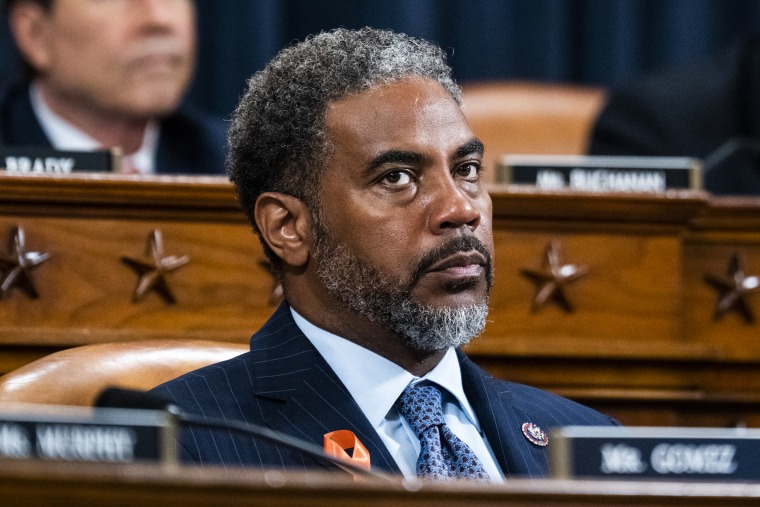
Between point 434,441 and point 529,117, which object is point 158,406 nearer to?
point 434,441

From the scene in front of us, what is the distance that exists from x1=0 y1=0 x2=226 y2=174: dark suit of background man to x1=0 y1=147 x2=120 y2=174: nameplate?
79cm

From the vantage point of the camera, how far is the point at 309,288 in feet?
5.96

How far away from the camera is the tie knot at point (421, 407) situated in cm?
165

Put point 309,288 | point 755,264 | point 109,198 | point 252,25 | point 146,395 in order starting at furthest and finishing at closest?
point 252,25 < point 755,264 < point 109,198 < point 309,288 < point 146,395

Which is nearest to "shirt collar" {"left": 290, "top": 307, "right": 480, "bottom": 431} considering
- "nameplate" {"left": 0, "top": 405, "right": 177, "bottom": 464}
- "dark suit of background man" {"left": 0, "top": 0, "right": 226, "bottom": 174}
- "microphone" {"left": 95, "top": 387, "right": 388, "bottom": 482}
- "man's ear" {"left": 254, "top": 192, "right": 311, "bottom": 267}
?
"man's ear" {"left": 254, "top": 192, "right": 311, "bottom": 267}

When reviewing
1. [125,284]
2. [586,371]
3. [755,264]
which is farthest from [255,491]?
[755,264]

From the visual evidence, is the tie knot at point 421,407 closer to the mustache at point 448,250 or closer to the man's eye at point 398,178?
the mustache at point 448,250

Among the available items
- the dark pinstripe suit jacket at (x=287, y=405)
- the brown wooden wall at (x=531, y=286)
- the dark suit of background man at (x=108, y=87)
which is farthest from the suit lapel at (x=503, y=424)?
the dark suit of background man at (x=108, y=87)

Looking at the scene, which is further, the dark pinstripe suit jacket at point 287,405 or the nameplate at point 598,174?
the nameplate at point 598,174

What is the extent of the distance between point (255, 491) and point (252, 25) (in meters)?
3.01

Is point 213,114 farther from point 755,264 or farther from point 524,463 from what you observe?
point 524,463

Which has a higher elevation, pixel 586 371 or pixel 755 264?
pixel 755 264

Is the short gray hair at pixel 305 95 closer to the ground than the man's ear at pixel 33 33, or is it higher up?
closer to the ground

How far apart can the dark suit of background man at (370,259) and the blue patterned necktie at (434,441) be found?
2 cm
